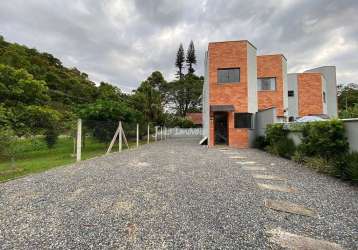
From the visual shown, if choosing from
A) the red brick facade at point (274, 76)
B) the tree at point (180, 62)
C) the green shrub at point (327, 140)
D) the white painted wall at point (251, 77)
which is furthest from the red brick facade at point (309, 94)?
the tree at point (180, 62)

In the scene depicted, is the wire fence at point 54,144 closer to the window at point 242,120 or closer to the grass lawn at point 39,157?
the grass lawn at point 39,157

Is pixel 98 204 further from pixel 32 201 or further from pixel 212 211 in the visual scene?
pixel 212 211

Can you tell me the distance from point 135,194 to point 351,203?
152 inches

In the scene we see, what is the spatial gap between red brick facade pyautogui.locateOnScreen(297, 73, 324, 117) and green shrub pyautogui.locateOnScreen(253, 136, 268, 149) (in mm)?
9294

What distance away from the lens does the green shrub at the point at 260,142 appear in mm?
11195

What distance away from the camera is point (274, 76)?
1538 cm

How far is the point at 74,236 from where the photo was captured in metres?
2.08

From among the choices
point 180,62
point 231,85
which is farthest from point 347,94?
point 180,62

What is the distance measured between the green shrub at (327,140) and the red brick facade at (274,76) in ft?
32.9

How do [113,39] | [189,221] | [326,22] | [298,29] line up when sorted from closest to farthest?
[189,221], [326,22], [298,29], [113,39]

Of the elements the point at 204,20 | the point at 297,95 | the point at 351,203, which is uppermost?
the point at 204,20

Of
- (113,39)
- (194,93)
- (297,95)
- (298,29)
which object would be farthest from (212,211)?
(194,93)

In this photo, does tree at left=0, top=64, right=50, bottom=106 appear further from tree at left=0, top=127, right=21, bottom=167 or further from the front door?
the front door

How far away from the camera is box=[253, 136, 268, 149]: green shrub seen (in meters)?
11.2
